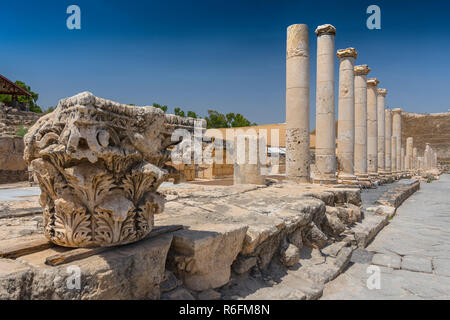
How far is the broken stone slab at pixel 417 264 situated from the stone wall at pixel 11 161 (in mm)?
11515

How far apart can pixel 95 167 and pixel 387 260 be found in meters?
5.09

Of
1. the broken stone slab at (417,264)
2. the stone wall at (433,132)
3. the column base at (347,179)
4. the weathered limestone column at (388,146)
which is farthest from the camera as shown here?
the stone wall at (433,132)

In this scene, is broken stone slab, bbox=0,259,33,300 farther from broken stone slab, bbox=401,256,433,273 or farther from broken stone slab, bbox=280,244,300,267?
broken stone slab, bbox=401,256,433,273

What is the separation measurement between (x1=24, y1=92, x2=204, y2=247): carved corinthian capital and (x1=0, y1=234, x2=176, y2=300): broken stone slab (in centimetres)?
21

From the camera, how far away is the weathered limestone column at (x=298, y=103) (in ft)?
33.1

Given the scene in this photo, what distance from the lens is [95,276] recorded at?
212cm

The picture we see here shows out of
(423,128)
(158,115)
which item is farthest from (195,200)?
(423,128)

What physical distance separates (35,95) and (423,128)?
61.5 meters

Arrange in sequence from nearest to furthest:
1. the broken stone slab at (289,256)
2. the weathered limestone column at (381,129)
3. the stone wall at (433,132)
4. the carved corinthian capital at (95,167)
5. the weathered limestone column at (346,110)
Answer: the carved corinthian capital at (95,167), the broken stone slab at (289,256), the weathered limestone column at (346,110), the weathered limestone column at (381,129), the stone wall at (433,132)

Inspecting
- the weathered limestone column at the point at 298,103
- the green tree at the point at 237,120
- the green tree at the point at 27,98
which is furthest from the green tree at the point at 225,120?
the weathered limestone column at the point at 298,103

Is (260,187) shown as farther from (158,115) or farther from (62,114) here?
(62,114)

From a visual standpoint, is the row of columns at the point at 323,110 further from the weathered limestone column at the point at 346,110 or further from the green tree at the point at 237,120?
the green tree at the point at 237,120

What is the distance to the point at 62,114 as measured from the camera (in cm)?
229

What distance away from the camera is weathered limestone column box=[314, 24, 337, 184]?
1168cm
